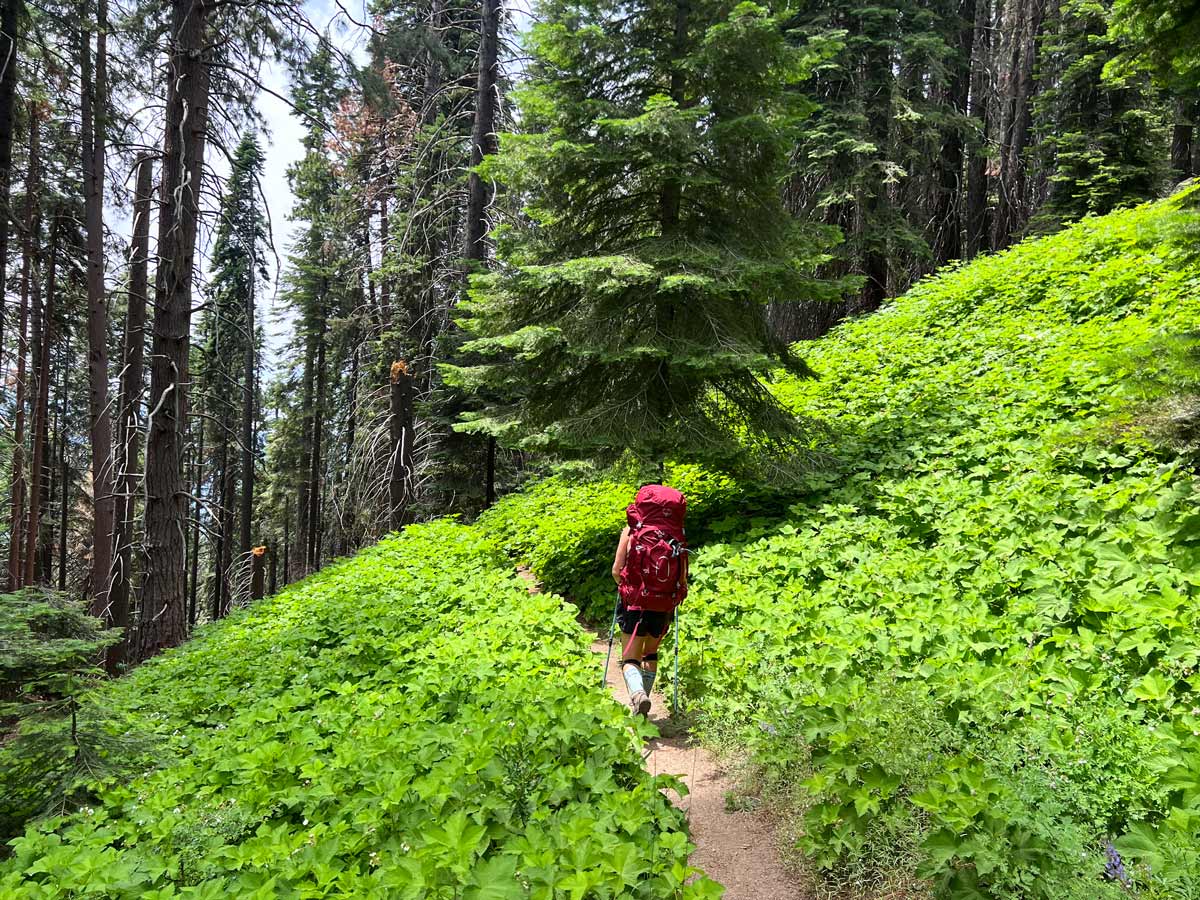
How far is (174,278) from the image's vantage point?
694 cm

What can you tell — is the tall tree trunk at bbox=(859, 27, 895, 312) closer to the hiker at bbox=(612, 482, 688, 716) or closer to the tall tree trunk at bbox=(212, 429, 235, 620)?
the hiker at bbox=(612, 482, 688, 716)

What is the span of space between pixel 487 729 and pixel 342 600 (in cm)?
460

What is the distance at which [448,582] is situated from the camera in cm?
723

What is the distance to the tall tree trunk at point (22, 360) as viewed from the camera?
1045 cm

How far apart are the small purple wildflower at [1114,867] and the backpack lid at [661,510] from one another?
2.99 metres

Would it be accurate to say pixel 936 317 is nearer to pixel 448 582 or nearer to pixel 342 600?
pixel 448 582

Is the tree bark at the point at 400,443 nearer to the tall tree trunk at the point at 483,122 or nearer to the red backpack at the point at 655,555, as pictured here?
the tall tree trunk at the point at 483,122

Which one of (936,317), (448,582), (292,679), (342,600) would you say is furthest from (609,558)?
(936,317)

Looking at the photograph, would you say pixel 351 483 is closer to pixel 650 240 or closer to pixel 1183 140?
pixel 650 240

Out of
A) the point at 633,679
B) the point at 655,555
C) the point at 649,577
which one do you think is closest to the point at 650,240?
the point at 655,555

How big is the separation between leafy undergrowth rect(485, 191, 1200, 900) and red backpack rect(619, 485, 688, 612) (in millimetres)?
609

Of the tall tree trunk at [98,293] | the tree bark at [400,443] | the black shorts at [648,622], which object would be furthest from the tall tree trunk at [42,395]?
the black shorts at [648,622]

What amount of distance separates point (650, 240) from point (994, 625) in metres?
5.30

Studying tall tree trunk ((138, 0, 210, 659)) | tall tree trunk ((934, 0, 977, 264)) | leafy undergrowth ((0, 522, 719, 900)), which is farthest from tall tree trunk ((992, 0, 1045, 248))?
tall tree trunk ((138, 0, 210, 659))
